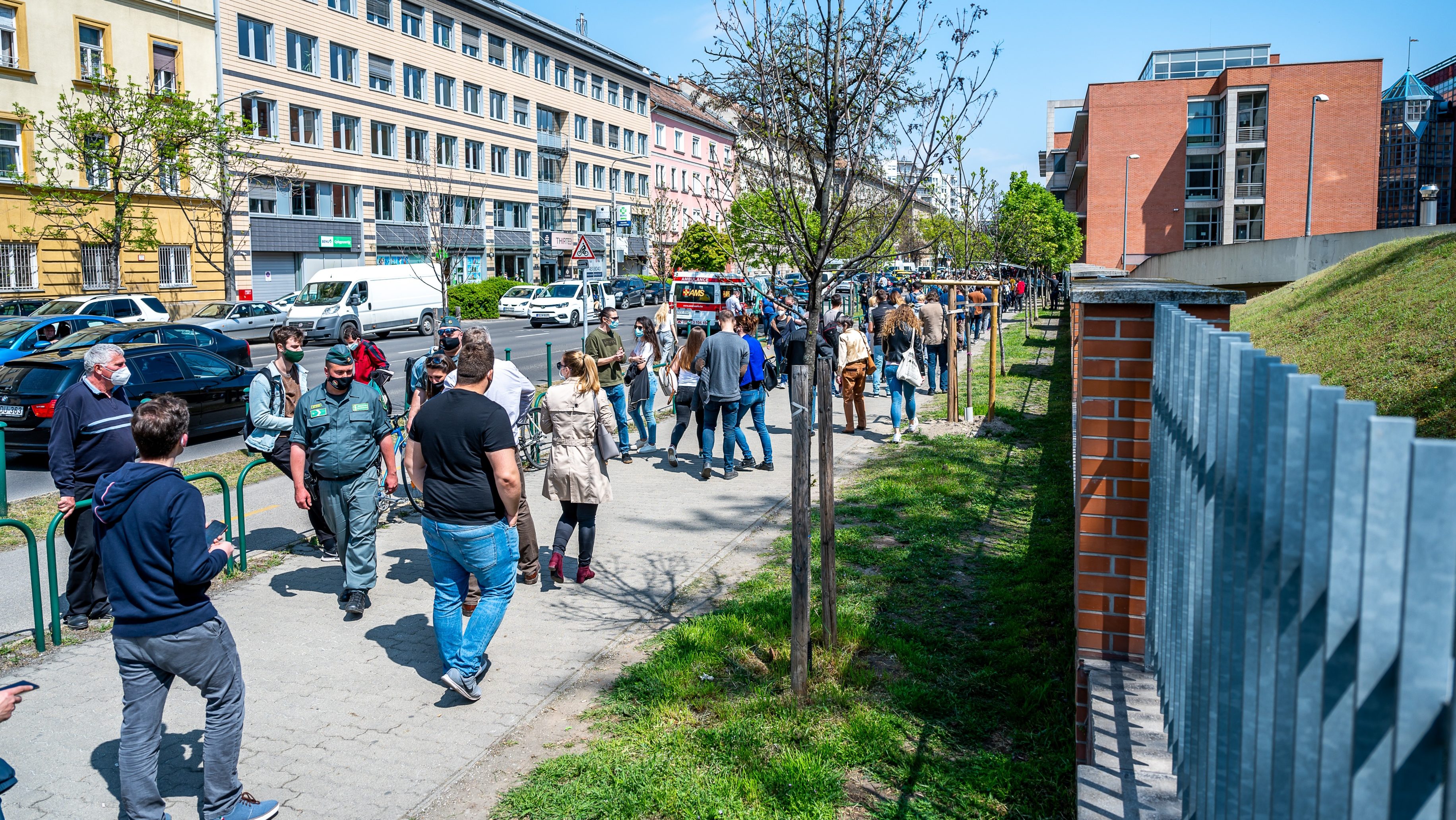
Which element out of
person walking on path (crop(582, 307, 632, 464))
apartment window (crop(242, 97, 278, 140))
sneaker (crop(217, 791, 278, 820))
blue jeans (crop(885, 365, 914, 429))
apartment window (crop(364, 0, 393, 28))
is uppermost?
apartment window (crop(364, 0, 393, 28))

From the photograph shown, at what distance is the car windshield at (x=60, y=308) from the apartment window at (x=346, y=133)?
21524 millimetres

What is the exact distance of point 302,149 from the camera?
4453 cm

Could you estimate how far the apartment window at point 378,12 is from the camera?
158 feet

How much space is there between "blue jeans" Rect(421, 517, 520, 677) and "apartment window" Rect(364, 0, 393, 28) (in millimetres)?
48785

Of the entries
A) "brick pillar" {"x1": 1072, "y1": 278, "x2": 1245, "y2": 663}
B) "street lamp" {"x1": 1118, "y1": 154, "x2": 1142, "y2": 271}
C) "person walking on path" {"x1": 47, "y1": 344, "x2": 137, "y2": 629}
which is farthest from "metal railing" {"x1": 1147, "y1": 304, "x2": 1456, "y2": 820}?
"street lamp" {"x1": 1118, "y1": 154, "x2": 1142, "y2": 271}

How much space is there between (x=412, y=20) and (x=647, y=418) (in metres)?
44.6

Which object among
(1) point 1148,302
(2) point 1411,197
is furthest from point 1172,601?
(2) point 1411,197

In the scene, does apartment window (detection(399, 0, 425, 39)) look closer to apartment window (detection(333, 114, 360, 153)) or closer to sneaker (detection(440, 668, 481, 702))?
apartment window (detection(333, 114, 360, 153))

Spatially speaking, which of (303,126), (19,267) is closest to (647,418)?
(19,267)

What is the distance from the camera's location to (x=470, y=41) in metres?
55.4

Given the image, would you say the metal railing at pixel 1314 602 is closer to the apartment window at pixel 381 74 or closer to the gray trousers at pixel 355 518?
the gray trousers at pixel 355 518

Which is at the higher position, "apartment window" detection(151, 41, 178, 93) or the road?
"apartment window" detection(151, 41, 178, 93)

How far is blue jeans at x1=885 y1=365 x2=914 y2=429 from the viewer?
14031 mm

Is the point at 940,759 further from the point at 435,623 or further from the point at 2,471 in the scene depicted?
the point at 2,471
